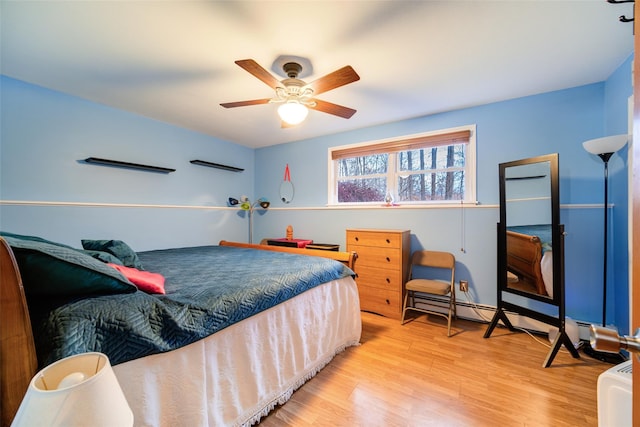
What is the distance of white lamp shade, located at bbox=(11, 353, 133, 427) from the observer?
48 cm

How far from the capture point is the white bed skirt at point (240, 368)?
942mm

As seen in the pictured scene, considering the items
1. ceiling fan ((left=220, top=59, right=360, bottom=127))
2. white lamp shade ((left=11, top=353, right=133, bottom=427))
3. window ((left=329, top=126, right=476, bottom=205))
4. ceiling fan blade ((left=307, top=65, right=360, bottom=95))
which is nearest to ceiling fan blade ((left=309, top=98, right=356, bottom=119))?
ceiling fan ((left=220, top=59, right=360, bottom=127))

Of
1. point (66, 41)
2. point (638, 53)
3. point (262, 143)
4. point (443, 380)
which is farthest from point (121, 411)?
point (262, 143)

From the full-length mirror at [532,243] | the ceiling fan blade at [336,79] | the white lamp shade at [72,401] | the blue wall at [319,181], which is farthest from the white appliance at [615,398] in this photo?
the ceiling fan blade at [336,79]

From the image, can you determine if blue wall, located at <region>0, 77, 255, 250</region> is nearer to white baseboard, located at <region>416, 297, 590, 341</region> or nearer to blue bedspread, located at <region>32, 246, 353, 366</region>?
blue bedspread, located at <region>32, 246, 353, 366</region>

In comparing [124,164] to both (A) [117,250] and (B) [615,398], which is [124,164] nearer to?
(A) [117,250]

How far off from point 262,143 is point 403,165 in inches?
89.0

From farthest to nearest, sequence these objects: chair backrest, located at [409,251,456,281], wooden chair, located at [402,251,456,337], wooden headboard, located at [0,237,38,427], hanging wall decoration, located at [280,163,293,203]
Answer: hanging wall decoration, located at [280,163,293,203]
chair backrest, located at [409,251,456,281]
wooden chair, located at [402,251,456,337]
wooden headboard, located at [0,237,38,427]

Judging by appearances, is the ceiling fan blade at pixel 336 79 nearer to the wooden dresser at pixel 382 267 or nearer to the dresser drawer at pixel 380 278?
the wooden dresser at pixel 382 267

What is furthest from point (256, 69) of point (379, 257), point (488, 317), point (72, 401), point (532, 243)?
point (488, 317)

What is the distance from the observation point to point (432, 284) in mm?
2488

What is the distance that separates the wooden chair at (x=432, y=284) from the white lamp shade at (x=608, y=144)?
Result: 4.56 feet

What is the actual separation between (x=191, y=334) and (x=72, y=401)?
0.54 m

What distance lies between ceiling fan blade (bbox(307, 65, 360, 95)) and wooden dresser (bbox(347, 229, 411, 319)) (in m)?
1.61
